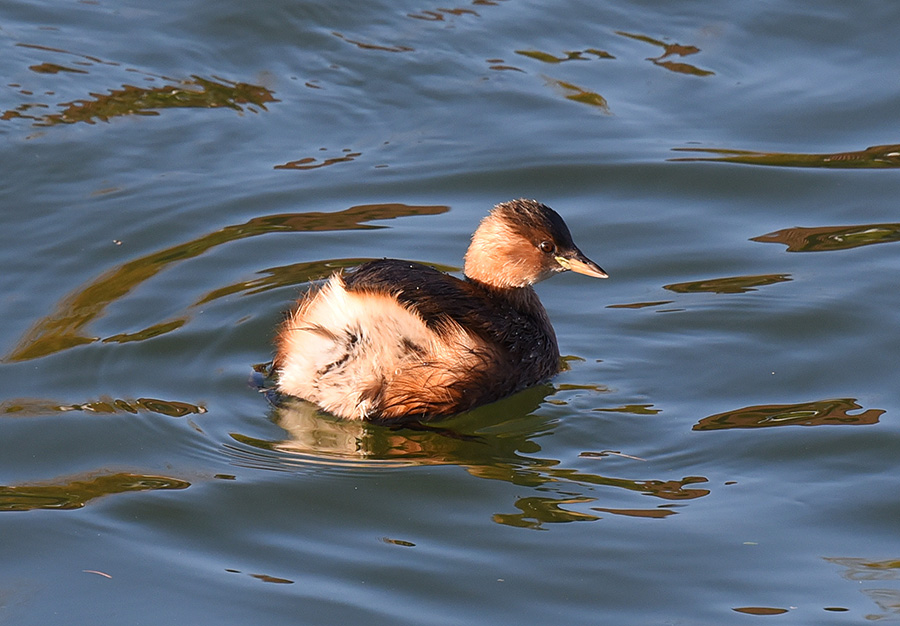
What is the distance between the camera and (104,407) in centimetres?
557

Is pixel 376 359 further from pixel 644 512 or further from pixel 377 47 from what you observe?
pixel 377 47

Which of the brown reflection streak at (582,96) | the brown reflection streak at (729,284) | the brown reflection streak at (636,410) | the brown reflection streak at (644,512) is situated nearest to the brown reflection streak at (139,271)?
the brown reflection streak at (729,284)

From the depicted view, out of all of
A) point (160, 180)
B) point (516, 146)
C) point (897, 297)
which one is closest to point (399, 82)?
point (516, 146)

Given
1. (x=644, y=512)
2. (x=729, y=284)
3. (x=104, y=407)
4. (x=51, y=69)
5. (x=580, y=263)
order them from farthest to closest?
(x=51, y=69), (x=729, y=284), (x=580, y=263), (x=104, y=407), (x=644, y=512)

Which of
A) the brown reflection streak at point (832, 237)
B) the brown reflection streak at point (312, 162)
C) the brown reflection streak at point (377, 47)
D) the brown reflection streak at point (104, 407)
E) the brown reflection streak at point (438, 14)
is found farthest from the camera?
the brown reflection streak at point (438, 14)

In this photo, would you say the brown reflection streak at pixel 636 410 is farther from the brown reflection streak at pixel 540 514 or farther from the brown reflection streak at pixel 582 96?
the brown reflection streak at pixel 582 96

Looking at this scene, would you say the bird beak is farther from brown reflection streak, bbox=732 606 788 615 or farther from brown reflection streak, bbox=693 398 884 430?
brown reflection streak, bbox=732 606 788 615

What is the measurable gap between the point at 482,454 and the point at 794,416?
134 centimetres

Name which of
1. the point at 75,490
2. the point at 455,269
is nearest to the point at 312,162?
the point at 455,269

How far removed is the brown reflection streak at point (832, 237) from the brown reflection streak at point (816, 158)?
2.69 feet

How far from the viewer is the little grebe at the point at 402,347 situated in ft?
17.2

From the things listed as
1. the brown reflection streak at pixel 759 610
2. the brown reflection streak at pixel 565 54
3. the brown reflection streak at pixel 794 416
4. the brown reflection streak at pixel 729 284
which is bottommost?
the brown reflection streak at pixel 759 610

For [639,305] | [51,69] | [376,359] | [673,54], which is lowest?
[376,359]

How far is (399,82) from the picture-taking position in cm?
904
